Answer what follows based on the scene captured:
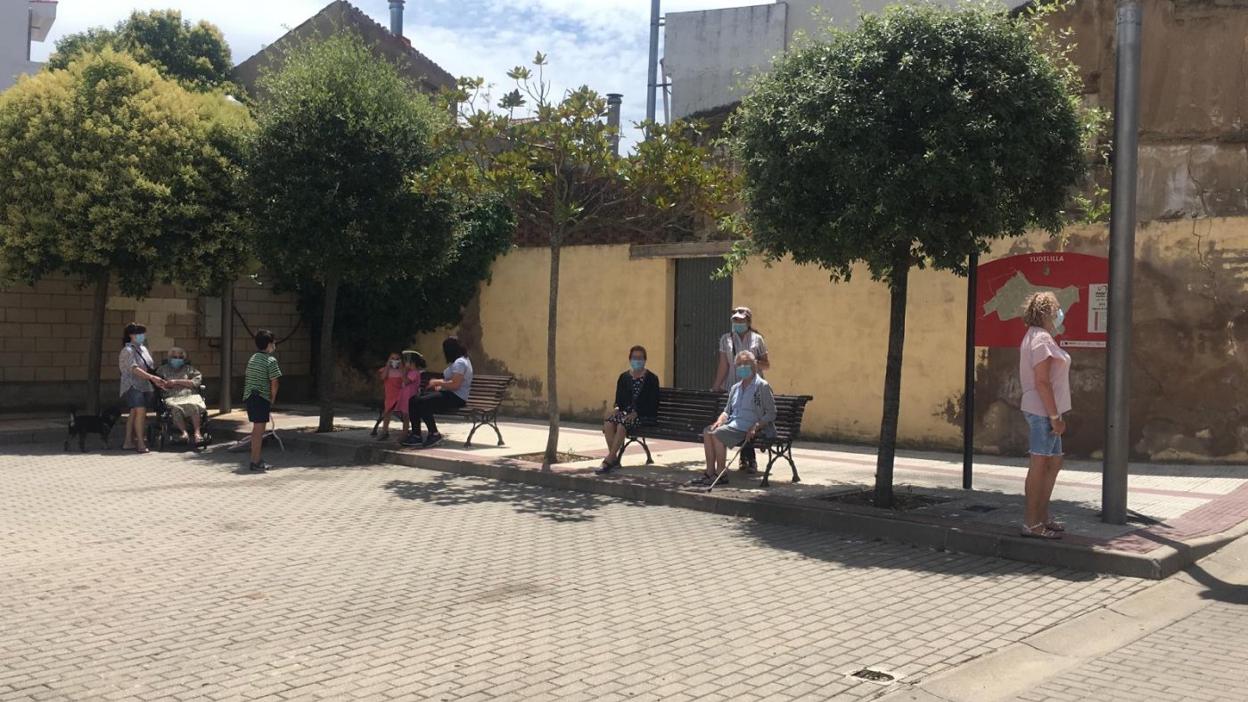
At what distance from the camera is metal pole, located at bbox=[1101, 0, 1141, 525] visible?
27.1 feet

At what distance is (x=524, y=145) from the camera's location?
11.6 m

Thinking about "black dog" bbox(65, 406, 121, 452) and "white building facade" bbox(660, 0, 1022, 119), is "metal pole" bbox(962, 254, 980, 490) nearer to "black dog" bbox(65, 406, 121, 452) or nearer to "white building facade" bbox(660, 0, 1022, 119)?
"black dog" bbox(65, 406, 121, 452)

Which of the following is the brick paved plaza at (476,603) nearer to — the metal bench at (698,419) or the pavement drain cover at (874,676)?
the pavement drain cover at (874,676)

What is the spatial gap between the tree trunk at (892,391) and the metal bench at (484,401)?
5.94m

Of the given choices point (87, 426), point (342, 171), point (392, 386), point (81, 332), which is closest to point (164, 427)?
point (87, 426)

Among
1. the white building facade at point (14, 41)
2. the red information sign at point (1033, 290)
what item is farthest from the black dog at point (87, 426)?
the white building facade at point (14, 41)

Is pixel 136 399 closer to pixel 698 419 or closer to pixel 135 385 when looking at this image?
pixel 135 385

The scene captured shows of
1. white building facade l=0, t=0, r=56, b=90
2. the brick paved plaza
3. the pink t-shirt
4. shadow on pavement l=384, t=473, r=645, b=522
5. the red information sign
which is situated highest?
white building facade l=0, t=0, r=56, b=90

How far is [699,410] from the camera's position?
11727mm

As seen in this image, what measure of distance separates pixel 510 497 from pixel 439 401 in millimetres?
3469

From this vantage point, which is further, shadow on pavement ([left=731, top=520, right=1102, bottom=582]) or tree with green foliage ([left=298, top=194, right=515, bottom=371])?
tree with green foliage ([left=298, top=194, right=515, bottom=371])

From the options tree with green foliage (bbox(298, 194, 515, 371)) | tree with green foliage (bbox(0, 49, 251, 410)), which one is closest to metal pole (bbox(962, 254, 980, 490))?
tree with green foliage (bbox(298, 194, 515, 371))

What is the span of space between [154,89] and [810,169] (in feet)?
36.9

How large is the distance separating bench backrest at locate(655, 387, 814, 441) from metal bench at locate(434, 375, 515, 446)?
9.18 ft
